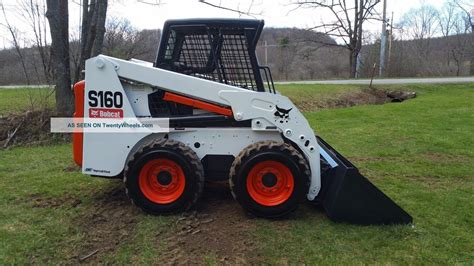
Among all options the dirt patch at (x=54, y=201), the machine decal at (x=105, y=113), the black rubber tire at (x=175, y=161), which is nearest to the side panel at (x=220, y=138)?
the black rubber tire at (x=175, y=161)

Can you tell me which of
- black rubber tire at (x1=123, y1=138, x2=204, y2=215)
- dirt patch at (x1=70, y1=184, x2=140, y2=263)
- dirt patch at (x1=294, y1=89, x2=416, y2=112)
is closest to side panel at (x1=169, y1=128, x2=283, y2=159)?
black rubber tire at (x1=123, y1=138, x2=204, y2=215)

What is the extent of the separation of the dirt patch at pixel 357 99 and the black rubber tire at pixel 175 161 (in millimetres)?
10366

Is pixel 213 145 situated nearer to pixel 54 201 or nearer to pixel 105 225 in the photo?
pixel 105 225

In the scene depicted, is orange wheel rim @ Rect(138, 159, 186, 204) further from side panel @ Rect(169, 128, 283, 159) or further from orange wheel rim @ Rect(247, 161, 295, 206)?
orange wheel rim @ Rect(247, 161, 295, 206)

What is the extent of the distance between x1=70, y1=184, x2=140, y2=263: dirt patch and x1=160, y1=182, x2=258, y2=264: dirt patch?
44 centimetres

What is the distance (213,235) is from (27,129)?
6226 millimetres

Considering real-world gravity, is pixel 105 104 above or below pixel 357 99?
below

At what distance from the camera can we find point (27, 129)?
8.45 meters

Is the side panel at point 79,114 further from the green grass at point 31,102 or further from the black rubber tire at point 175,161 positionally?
the green grass at point 31,102

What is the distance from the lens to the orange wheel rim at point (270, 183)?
13.2 ft

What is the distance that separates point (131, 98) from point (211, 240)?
5.40 ft

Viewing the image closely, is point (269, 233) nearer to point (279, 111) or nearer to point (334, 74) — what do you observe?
point (279, 111)

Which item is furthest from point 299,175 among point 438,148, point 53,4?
point 53,4

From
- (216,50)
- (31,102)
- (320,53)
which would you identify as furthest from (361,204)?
(320,53)
